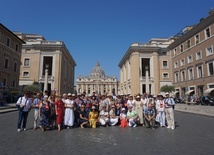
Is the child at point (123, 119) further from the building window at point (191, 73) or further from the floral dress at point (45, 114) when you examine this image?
the building window at point (191, 73)

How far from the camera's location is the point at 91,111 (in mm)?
10328

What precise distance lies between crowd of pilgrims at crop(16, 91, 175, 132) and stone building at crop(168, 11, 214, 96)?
71.0 ft

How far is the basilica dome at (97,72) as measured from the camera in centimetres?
15098

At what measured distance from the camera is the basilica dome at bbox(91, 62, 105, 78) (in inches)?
5944

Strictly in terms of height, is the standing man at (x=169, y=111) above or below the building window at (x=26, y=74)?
below

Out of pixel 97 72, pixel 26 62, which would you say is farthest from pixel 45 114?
pixel 97 72

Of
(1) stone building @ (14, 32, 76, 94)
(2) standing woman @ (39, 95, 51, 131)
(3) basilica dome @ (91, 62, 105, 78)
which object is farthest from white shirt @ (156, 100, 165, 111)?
(3) basilica dome @ (91, 62, 105, 78)

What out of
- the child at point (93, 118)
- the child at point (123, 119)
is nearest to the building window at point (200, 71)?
the child at point (123, 119)

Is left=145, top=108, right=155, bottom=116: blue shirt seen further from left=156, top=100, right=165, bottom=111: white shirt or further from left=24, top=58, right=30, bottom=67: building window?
left=24, top=58, right=30, bottom=67: building window

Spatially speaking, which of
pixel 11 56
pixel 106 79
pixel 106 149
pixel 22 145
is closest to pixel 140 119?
pixel 106 149

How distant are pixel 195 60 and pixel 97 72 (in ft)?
403

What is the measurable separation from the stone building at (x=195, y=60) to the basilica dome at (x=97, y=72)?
110882mm

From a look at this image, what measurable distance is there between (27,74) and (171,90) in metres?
38.2

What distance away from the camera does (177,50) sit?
41.3 meters
